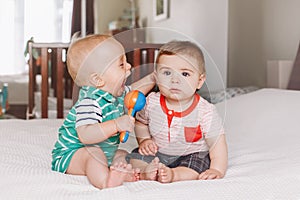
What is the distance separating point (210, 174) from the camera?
3.78 ft

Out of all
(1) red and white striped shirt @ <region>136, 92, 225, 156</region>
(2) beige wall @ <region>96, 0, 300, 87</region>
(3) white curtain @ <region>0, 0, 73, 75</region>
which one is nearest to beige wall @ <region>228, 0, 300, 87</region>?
(2) beige wall @ <region>96, 0, 300, 87</region>

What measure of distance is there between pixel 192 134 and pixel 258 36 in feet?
7.20

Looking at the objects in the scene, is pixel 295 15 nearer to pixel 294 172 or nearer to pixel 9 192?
pixel 294 172

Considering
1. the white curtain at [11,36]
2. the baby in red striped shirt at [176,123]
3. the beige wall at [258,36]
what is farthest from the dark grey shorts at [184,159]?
the white curtain at [11,36]

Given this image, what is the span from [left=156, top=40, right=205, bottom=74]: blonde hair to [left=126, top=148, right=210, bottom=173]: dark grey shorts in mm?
200

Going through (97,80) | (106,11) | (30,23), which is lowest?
(97,80)

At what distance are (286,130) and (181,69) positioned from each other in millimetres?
620

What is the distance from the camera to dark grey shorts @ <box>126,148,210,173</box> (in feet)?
3.70

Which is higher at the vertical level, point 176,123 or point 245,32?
point 245,32

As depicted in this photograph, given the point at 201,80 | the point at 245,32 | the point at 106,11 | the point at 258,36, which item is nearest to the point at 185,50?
the point at 201,80

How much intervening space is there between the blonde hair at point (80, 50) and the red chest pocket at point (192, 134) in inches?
10.5

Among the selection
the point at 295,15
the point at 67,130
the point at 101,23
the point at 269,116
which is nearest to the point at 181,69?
the point at 67,130

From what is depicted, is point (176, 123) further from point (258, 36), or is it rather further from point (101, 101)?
point (258, 36)

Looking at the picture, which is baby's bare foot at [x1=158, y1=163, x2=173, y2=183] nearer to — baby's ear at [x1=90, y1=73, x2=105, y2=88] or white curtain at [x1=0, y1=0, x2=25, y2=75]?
baby's ear at [x1=90, y1=73, x2=105, y2=88]
